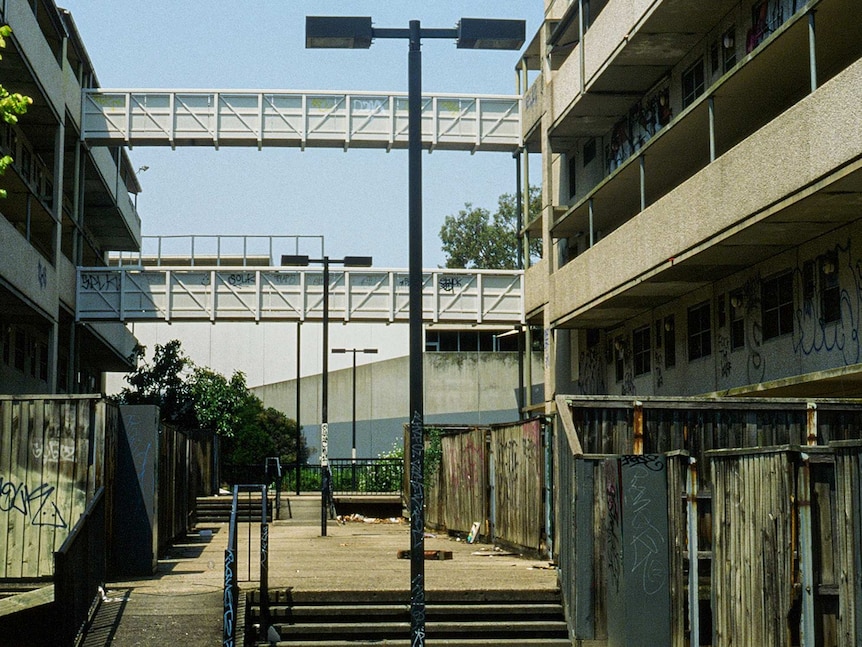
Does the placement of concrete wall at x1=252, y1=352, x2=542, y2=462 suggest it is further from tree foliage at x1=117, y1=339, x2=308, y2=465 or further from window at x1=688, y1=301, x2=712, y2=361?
window at x1=688, y1=301, x2=712, y2=361

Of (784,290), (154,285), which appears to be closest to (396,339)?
(154,285)

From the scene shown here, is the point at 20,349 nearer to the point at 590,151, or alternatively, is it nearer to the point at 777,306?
the point at 590,151

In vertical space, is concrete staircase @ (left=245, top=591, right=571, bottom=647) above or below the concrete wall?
below

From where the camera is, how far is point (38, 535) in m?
14.2

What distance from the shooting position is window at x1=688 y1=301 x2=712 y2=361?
24.7 m

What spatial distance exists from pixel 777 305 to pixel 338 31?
39.6 feet

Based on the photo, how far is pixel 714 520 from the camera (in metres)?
10.2

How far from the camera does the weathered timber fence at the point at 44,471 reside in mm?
14219

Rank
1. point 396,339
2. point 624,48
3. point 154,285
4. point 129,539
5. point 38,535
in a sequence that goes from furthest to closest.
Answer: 1. point 396,339
2. point 154,285
3. point 624,48
4. point 129,539
5. point 38,535

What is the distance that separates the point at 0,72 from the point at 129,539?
16.2 metres

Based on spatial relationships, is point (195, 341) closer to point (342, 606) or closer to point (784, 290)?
point (784, 290)

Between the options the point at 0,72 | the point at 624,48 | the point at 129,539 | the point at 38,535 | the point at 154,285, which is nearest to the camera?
the point at 38,535

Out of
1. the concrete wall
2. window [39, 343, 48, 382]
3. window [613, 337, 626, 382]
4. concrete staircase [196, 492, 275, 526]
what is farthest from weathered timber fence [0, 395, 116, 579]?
the concrete wall

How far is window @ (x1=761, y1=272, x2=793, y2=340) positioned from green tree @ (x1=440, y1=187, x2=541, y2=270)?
59.3 metres
